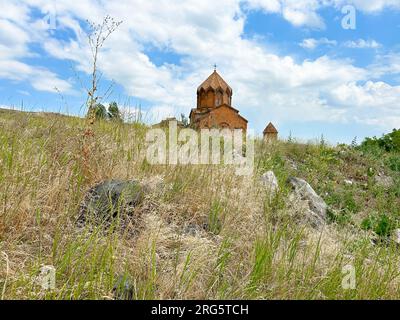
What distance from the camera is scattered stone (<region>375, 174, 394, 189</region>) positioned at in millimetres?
8609

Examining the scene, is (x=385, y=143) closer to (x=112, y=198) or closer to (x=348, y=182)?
(x=348, y=182)

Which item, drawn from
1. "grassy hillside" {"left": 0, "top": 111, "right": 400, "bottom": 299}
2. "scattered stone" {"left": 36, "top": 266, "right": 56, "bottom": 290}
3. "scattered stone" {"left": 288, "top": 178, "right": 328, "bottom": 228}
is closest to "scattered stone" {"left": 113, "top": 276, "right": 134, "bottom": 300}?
"grassy hillside" {"left": 0, "top": 111, "right": 400, "bottom": 299}

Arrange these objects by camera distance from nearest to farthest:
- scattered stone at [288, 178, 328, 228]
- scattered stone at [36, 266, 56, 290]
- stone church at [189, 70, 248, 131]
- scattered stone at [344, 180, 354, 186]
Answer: scattered stone at [36, 266, 56, 290] < scattered stone at [288, 178, 328, 228] < scattered stone at [344, 180, 354, 186] < stone church at [189, 70, 248, 131]

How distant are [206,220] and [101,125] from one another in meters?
2.50

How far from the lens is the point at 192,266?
2285 mm

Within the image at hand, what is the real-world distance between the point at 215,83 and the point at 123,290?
44801mm

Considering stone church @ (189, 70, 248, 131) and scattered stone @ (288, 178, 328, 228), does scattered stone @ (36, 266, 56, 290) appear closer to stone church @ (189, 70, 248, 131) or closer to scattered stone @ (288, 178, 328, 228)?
scattered stone @ (288, 178, 328, 228)

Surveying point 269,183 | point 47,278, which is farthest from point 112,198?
point 269,183

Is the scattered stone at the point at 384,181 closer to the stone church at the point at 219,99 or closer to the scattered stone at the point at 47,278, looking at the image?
the scattered stone at the point at 47,278

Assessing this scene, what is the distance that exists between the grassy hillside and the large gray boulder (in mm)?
87

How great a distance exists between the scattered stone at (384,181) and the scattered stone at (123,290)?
813cm

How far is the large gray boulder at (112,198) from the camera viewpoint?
2.85 m
